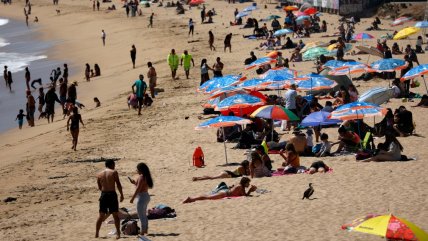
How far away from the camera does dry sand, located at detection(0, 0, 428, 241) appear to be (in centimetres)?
1324

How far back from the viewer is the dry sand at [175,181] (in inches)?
521

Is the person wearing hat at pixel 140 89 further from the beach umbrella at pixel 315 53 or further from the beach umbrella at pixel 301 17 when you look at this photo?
the beach umbrella at pixel 301 17

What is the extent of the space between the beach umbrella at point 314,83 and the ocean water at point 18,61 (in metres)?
10.1

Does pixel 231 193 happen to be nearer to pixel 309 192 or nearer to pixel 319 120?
pixel 309 192

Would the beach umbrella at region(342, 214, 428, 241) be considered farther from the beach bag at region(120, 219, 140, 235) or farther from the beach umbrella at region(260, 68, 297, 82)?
the beach umbrella at region(260, 68, 297, 82)

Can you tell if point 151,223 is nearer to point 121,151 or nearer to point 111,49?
point 121,151

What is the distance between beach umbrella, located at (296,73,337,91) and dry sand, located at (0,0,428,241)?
1726 mm

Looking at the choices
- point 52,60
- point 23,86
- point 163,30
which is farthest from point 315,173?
point 163,30

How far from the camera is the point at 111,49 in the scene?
4741 cm

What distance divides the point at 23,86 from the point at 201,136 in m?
17.1

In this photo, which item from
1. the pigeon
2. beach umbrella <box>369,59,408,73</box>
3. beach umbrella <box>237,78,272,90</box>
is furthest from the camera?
beach umbrella <box>369,59,408,73</box>

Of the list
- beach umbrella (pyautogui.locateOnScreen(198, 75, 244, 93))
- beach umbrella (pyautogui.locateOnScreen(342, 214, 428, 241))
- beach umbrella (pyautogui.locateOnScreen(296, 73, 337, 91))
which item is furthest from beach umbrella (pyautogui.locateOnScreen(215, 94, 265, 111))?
beach umbrella (pyautogui.locateOnScreen(342, 214, 428, 241))

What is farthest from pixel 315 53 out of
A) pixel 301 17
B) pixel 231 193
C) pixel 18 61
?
pixel 18 61

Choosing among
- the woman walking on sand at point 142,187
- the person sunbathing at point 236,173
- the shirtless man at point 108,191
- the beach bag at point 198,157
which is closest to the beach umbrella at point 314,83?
the beach bag at point 198,157
